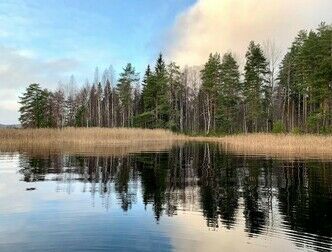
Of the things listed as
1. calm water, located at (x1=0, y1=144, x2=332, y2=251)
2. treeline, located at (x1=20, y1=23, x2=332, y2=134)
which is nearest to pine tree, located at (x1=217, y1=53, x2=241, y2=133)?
treeline, located at (x1=20, y1=23, x2=332, y2=134)

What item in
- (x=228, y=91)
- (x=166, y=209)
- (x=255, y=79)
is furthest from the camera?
(x=228, y=91)

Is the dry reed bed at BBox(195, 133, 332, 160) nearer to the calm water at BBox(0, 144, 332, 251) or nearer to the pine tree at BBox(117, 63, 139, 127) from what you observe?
the calm water at BBox(0, 144, 332, 251)

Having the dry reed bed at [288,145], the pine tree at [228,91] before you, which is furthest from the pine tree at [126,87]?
the dry reed bed at [288,145]

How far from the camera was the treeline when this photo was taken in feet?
158

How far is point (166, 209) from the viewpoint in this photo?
456 inches

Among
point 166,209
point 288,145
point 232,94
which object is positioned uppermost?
point 232,94

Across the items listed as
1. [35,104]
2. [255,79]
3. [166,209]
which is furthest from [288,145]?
[35,104]

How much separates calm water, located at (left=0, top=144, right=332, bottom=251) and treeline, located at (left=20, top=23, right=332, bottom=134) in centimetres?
3016

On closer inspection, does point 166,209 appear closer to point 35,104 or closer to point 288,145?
point 288,145

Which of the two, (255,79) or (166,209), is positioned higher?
(255,79)

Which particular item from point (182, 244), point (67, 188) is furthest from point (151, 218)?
point (67, 188)

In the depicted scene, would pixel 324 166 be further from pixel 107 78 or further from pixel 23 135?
pixel 107 78

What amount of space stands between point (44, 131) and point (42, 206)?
33.8 m

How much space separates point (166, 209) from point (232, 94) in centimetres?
6500
